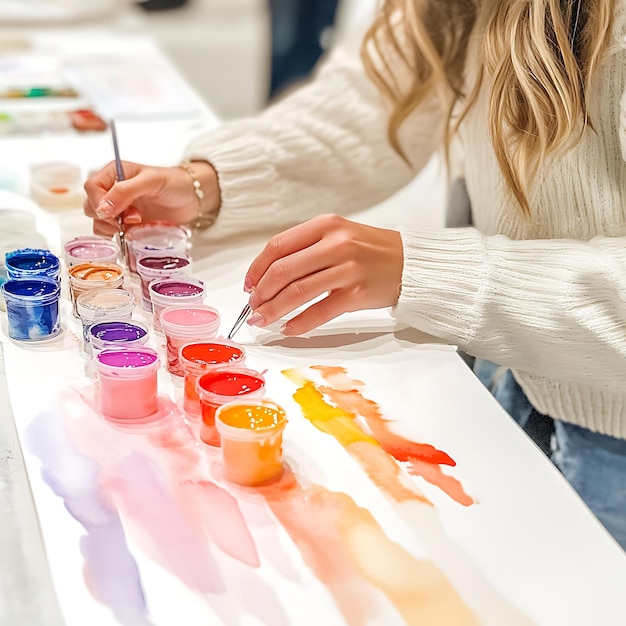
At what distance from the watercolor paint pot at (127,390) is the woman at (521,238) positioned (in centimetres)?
18

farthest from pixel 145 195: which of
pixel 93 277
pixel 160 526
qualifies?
pixel 160 526

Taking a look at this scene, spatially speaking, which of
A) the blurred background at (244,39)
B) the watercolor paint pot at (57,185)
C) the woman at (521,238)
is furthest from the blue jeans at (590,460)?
the blurred background at (244,39)

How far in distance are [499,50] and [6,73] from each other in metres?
1.25

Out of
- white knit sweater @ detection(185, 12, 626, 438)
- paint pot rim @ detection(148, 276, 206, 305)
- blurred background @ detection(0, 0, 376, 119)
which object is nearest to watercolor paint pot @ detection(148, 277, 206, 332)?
paint pot rim @ detection(148, 276, 206, 305)

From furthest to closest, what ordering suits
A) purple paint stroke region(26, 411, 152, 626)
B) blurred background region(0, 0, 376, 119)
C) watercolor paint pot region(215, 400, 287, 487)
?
blurred background region(0, 0, 376, 119)
watercolor paint pot region(215, 400, 287, 487)
purple paint stroke region(26, 411, 152, 626)

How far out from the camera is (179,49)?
135 inches

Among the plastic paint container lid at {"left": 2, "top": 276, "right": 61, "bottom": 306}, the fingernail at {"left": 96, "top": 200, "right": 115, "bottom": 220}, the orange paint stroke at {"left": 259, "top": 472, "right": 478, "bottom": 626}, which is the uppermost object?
the fingernail at {"left": 96, "top": 200, "right": 115, "bottom": 220}

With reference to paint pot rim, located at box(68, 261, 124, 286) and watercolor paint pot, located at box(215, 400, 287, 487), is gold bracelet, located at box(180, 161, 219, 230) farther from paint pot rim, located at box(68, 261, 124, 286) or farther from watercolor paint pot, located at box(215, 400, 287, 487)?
watercolor paint pot, located at box(215, 400, 287, 487)

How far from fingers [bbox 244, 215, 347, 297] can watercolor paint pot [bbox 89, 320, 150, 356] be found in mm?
155

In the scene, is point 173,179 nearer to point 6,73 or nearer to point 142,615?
point 142,615

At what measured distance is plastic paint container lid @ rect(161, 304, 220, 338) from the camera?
107 cm

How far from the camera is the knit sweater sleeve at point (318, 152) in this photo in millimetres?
1428

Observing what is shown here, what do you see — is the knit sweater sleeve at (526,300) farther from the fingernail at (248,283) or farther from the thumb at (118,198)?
the thumb at (118,198)

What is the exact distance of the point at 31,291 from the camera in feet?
3.71
